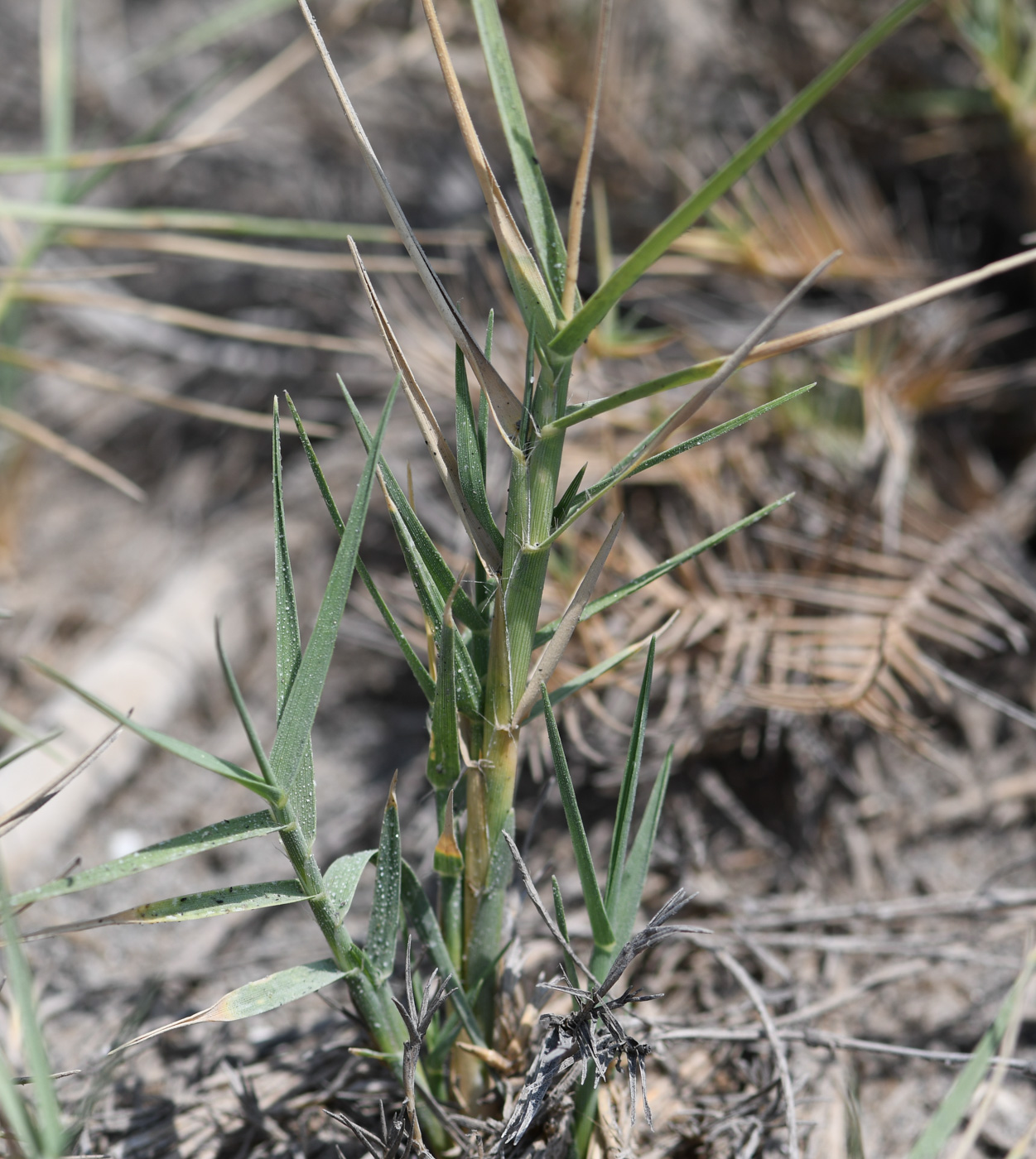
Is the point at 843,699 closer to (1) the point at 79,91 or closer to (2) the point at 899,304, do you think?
(2) the point at 899,304

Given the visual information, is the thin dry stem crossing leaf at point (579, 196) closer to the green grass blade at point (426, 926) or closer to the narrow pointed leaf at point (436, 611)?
the narrow pointed leaf at point (436, 611)

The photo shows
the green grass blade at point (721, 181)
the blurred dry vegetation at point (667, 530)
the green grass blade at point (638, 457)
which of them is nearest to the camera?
the green grass blade at point (721, 181)

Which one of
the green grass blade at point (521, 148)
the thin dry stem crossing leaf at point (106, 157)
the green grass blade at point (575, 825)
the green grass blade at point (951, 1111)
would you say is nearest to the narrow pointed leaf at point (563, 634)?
the green grass blade at point (575, 825)

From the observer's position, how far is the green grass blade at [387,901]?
1.35 feet

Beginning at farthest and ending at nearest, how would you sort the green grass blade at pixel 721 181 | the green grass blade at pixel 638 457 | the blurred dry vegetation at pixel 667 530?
1. the blurred dry vegetation at pixel 667 530
2. the green grass blade at pixel 638 457
3. the green grass blade at pixel 721 181

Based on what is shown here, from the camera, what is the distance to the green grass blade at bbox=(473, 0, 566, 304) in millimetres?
344

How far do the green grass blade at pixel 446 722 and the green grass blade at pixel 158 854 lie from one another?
0.27ft

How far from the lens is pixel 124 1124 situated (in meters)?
0.55

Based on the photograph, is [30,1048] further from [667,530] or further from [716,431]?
[667,530]

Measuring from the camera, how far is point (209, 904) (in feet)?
1.20

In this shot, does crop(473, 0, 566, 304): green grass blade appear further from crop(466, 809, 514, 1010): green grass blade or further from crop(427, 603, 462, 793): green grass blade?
crop(466, 809, 514, 1010): green grass blade

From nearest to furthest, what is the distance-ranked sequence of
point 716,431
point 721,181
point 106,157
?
point 721,181 → point 716,431 → point 106,157

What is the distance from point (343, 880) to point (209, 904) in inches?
2.3

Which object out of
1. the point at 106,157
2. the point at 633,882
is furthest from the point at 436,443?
the point at 106,157
